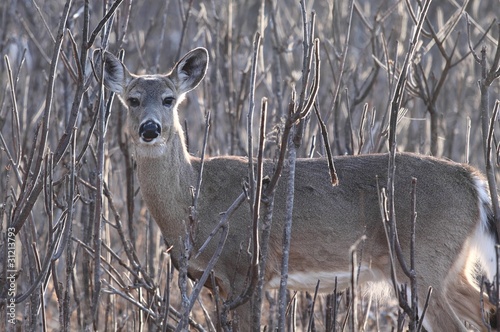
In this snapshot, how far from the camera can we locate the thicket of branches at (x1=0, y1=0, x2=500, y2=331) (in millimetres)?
4262

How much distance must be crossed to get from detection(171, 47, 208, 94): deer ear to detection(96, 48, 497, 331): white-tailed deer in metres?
0.34

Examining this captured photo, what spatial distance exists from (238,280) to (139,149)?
4.05 ft

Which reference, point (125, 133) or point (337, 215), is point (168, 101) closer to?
point (125, 133)

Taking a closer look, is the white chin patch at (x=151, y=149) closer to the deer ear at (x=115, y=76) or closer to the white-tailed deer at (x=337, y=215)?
the white-tailed deer at (x=337, y=215)

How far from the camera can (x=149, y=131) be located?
5930mm

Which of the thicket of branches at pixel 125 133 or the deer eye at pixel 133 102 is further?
the deer eye at pixel 133 102

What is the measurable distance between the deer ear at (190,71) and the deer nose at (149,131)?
0.75m

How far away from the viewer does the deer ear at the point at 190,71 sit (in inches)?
262

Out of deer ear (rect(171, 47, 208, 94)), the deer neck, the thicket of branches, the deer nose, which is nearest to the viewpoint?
the thicket of branches

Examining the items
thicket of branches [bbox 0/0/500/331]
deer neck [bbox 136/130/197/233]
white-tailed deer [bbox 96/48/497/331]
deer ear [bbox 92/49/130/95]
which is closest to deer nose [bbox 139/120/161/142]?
Result: white-tailed deer [bbox 96/48/497/331]

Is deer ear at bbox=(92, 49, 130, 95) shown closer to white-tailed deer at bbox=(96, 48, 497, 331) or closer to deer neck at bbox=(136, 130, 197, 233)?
white-tailed deer at bbox=(96, 48, 497, 331)

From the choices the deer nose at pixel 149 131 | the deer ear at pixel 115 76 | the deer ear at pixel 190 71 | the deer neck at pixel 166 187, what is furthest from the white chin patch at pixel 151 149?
the deer ear at pixel 190 71

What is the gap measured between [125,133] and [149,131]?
143 centimetres

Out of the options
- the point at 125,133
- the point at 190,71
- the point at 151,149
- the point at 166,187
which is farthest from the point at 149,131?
the point at 125,133
